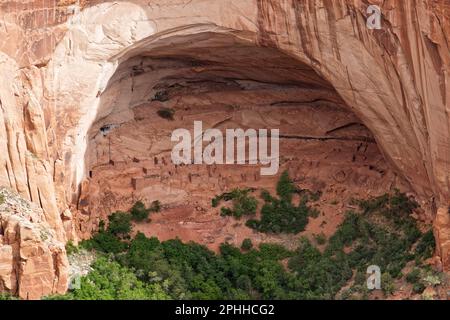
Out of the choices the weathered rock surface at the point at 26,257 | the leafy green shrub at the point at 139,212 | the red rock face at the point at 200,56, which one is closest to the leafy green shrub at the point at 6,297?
the weathered rock surface at the point at 26,257

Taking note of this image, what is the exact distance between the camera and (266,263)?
149 ft

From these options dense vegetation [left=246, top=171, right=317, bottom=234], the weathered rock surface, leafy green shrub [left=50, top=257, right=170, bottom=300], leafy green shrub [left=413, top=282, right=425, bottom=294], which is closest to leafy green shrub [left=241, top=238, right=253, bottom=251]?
dense vegetation [left=246, top=171, right=317, bottom=234]

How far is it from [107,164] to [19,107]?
6.13m

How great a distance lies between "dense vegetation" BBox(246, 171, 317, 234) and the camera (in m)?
47.2

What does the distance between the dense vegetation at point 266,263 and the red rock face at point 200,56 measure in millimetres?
1075

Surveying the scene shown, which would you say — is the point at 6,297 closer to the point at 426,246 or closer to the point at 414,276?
the point at 414,276

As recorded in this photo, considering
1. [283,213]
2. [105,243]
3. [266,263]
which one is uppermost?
[283,213]

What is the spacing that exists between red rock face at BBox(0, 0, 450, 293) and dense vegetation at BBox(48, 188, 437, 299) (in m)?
1.08

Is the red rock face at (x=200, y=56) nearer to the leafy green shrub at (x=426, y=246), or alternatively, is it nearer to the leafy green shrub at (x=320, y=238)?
the leafy green shrub at (x=426, y=246)

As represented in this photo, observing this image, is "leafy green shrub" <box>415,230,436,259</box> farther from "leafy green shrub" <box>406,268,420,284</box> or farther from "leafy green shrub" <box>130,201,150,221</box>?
"leafy green shrub" <box>130,201,150,221</box>

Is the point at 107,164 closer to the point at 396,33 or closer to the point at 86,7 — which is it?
the point at 86,7

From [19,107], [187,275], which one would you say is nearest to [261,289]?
→ [187,275]

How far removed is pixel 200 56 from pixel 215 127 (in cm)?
306

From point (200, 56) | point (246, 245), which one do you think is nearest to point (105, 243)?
point (246, 245)
